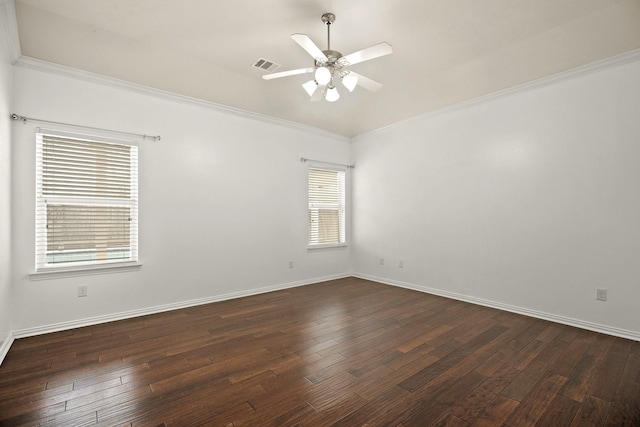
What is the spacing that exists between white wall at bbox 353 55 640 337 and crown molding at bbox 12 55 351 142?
84.8 inches

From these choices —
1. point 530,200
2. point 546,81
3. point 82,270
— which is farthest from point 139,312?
point 546,81

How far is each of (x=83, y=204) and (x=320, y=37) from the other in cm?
307

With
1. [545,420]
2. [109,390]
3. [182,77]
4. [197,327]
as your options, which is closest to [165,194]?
[182,77]

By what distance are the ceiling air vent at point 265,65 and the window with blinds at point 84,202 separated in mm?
1788

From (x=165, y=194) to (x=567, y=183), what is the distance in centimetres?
470

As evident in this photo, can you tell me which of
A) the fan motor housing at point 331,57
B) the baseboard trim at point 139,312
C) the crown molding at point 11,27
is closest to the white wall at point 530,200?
the baseboard trim at point 139,312

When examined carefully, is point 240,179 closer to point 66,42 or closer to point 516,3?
point 66,42

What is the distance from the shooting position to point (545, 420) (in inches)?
68.8

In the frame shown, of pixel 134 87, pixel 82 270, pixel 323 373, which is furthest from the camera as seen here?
pixel 134 87

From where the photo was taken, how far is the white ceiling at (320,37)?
256cm

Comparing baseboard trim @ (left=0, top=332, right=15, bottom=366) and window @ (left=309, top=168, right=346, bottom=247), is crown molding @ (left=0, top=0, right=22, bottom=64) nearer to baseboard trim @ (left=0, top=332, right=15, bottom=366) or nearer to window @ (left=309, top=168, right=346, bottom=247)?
baseboard trim @ (left=0, top=332, right=15, bottom=366)

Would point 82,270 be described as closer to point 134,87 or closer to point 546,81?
point 134,87

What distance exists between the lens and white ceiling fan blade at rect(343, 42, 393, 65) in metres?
2.26

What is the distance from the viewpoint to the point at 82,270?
3230mm
